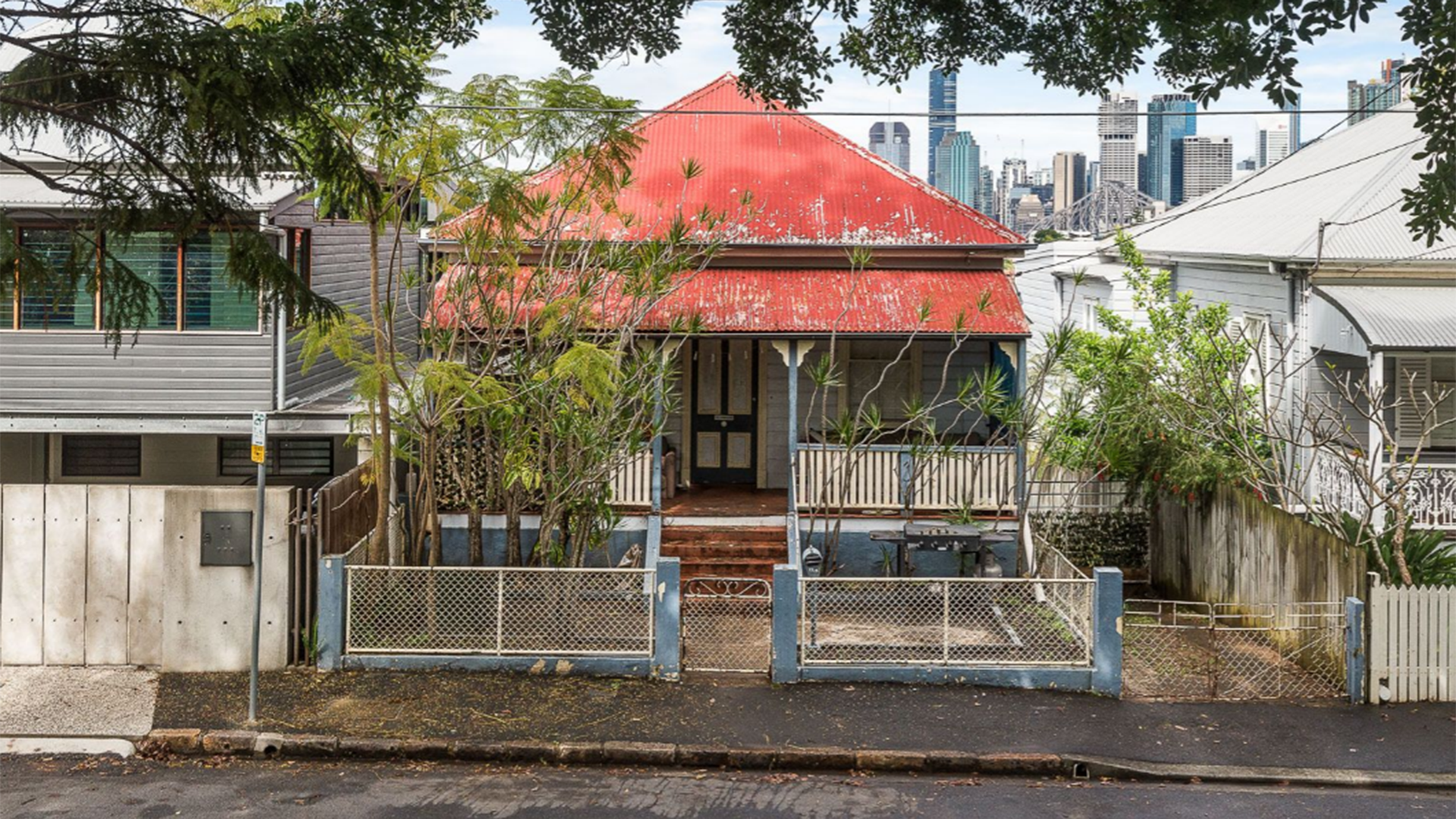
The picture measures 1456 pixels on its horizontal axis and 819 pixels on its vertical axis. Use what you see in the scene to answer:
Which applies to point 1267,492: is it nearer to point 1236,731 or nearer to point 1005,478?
point 1005,478

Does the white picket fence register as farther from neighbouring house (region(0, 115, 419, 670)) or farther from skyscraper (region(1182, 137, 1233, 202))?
skyscraper (region(1182, 137, 1233, 202))

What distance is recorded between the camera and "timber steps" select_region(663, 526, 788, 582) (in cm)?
1664

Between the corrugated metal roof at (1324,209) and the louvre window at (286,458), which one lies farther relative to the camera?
the louvre window at (286,458)

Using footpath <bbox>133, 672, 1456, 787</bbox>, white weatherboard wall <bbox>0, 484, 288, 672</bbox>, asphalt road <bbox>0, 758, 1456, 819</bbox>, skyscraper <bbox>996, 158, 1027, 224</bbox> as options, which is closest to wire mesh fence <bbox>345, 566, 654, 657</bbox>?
footpath <bbox>133, 672, 1456, 787</bbox>

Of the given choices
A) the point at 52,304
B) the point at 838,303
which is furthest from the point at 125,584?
the point at 838,303

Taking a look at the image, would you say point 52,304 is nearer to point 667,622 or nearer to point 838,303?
point 667,622

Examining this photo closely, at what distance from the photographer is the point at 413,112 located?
1341cm

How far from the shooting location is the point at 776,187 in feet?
63.1

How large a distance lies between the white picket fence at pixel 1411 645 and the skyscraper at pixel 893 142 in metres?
10.3

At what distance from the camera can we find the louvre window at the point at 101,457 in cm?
2088

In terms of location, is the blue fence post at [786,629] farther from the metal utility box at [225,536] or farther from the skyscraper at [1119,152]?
the skyscraper at [1119,152]

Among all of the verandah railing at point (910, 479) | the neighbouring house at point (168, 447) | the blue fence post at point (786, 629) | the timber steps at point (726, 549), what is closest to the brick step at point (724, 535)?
the timber steps at point (726, 549)

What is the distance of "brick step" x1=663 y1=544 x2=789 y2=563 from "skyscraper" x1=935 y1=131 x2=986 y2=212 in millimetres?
8222

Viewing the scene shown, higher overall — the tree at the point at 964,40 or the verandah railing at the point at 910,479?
the tree at the point at 964,40
